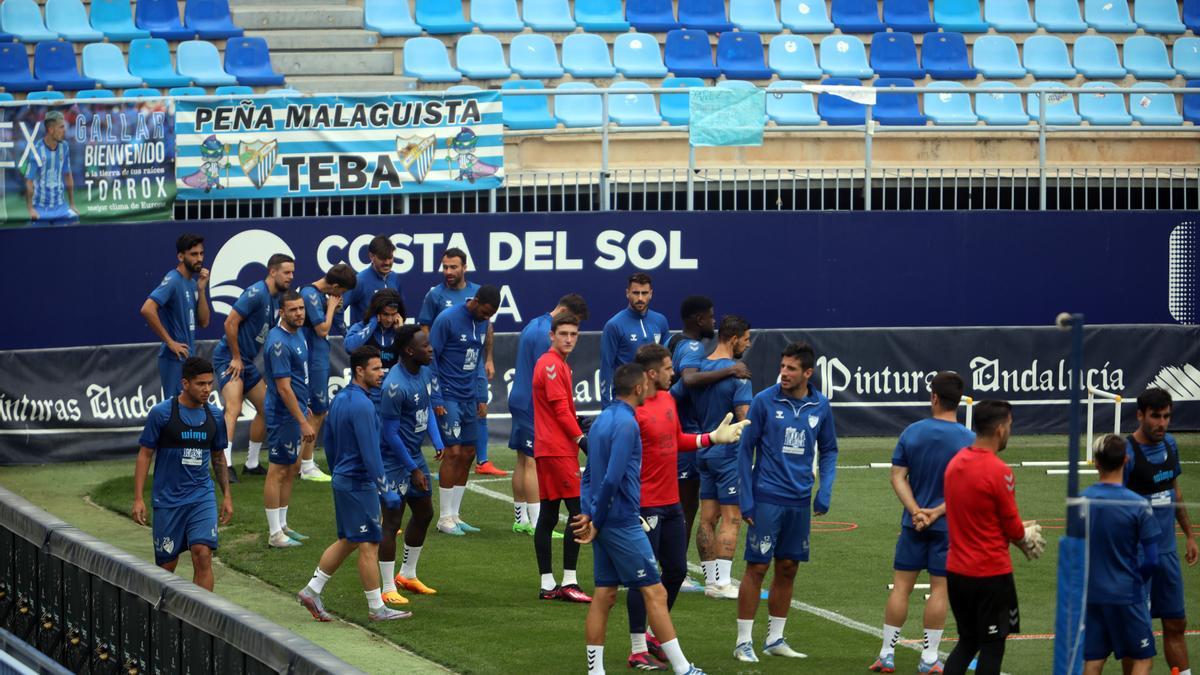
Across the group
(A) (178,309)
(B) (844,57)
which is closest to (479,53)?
(B) (844,57)

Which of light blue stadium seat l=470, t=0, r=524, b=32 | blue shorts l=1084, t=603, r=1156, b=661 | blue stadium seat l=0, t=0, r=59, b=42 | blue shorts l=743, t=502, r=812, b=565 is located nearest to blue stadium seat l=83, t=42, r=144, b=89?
blue stadium seat l=0, t=0, r=59, b=42

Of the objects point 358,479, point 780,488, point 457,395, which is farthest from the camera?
point 457,395

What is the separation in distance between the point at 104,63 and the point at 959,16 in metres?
12.6

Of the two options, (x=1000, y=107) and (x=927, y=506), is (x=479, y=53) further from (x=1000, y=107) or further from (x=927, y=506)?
(x=927, y=506)

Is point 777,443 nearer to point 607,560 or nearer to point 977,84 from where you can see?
point 607,560

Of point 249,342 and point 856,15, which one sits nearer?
point 249,342

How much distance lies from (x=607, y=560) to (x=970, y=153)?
14112mm

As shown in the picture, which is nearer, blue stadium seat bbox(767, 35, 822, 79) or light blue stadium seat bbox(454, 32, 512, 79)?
light blue stadium seat bbox(454, 32, 512, 79)

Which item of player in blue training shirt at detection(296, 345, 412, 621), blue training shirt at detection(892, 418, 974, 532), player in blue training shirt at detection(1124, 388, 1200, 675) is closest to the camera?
player in blue training shirt at detection(1124, 388, 1200, 675)

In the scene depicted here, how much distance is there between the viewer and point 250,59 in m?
23.6

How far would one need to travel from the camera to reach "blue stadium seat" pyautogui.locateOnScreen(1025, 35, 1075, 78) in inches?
998

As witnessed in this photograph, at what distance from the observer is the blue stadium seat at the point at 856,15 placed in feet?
84.0

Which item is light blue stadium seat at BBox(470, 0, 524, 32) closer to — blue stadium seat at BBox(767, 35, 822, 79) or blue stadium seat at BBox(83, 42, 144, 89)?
blue stadium seat at BBox(767, 35, 822, 79)

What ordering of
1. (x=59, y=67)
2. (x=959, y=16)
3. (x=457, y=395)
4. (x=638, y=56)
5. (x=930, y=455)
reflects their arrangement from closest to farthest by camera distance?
1. (x=930, y=455)
2. (x=457, y=395)
3. (x=59, y=67)
4. (x=638, y=56)
5. (x=959, y=16)
